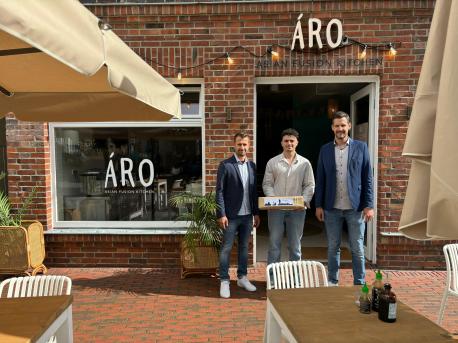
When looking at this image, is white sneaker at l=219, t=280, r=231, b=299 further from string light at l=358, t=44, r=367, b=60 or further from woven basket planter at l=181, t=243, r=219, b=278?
string light at l=358, t=44, r=367, b=60

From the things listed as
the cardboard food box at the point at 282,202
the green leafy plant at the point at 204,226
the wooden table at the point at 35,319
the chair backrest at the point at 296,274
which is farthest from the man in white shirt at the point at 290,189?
the wooden table at the point at 35,319

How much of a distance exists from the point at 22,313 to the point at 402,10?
547 centimetres

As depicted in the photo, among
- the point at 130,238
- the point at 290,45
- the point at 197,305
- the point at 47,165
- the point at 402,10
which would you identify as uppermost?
the point at 402,10

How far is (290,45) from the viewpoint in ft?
17.5

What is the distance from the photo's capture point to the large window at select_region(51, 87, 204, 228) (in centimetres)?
577

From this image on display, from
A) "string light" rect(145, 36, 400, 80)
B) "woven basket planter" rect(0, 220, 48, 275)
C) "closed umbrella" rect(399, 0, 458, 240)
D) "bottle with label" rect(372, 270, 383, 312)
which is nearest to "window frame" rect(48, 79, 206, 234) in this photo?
"string light" rect(145, 36, 400, 80)

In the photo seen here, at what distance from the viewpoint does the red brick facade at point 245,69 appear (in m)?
5.28

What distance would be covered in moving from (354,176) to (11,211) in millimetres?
4659

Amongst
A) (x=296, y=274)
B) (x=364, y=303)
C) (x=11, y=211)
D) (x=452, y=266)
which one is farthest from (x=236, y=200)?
(x=11, y=211)

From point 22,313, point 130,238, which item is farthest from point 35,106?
point 130,238

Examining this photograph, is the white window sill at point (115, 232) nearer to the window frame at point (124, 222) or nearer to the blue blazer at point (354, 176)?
the window frame at point (124, 222)

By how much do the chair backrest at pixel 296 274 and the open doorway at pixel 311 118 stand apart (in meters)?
2.94

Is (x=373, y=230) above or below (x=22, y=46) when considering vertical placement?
Answer: below

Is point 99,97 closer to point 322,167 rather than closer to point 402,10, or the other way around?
point 322,167
